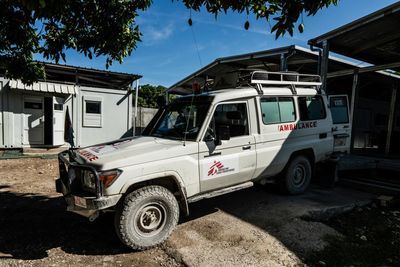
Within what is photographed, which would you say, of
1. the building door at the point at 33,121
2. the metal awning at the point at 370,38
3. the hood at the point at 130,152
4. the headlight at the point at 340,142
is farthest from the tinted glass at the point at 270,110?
the building door at the point at 33,121

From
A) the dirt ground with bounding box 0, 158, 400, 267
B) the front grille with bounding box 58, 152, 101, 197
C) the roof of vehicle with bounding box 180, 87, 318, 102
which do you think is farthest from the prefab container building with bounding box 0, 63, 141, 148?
the roof of vehicle with bounding box 180, 87, 318, 102

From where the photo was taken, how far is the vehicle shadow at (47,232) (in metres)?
4.11

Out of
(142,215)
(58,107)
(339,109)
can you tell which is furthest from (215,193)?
(58,107)

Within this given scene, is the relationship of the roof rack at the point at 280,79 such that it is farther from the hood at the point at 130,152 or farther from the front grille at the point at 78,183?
the front grille at the point at 78,183

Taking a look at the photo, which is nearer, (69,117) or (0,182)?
(0,182)

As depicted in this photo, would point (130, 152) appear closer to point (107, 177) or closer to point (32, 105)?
point (107, 177)

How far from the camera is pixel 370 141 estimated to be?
14.1 metres

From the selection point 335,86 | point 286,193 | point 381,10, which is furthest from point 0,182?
point 335,86

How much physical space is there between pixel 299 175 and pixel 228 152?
2.27 m

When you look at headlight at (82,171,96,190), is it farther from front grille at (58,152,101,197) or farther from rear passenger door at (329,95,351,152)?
rear passenger door at (329,95,351,152)

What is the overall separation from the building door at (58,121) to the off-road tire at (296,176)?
10.3 meters

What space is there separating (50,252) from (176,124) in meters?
2.63

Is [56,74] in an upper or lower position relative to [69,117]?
upper

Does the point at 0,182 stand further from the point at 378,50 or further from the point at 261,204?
the point at 378,50
